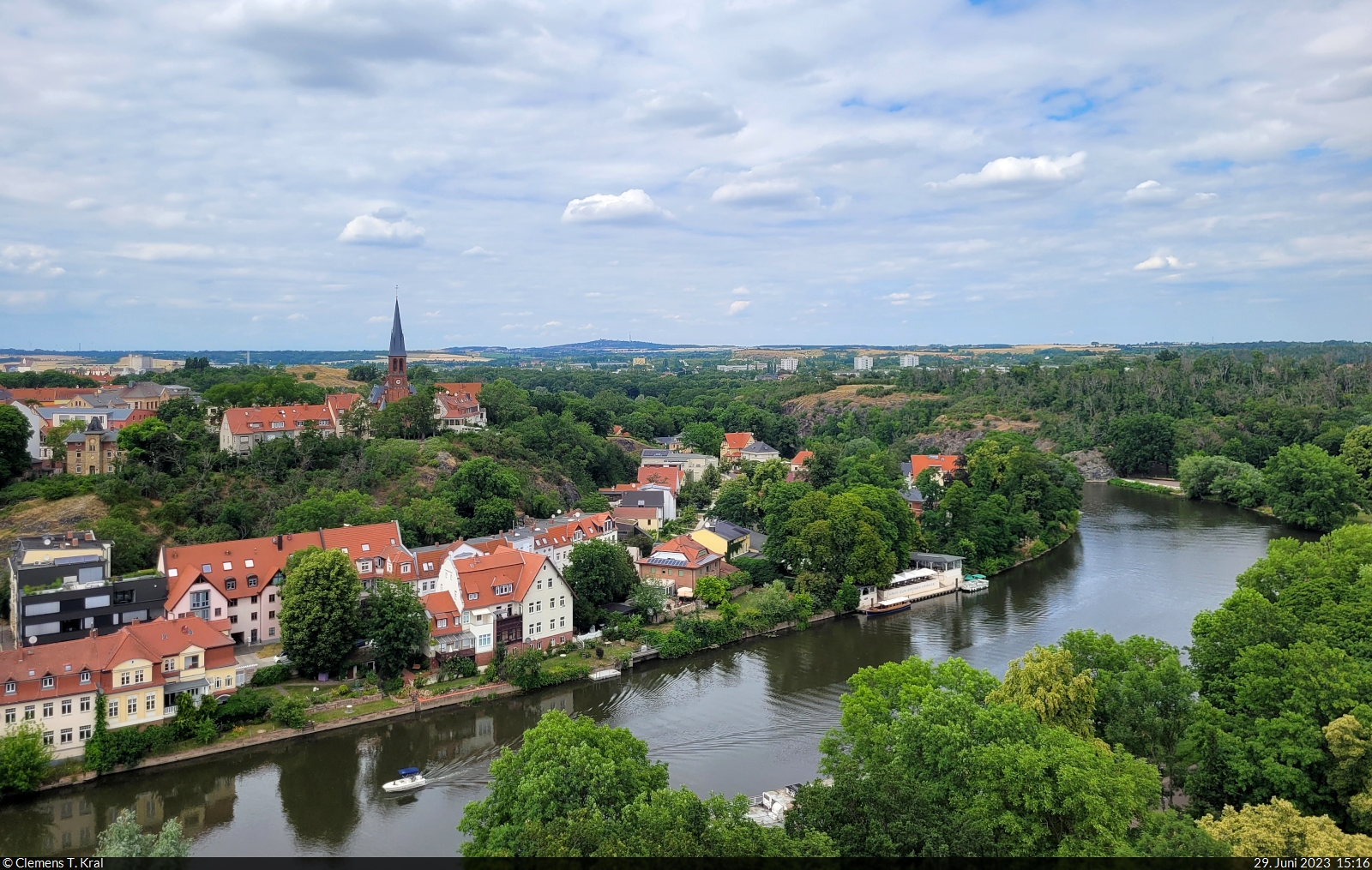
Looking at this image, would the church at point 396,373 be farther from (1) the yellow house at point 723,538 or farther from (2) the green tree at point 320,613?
(2) the green tree at point 320,613

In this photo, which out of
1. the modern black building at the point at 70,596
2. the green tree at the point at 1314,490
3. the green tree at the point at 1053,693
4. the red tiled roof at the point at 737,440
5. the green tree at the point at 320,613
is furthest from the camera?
the red tiled roof at the point at 737,440

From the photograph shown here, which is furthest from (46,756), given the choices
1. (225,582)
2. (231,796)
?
(225,582)

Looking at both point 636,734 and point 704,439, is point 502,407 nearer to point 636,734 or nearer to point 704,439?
point 704,439

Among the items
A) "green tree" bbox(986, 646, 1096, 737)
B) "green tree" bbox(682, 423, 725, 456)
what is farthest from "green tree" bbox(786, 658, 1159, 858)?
"green tree" bbox(682, 423, 725, 456)

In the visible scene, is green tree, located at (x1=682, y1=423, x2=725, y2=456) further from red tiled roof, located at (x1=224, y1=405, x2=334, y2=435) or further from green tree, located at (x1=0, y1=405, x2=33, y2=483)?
green tree, located at (x1=0, y1=405, x2=33, y2=483)

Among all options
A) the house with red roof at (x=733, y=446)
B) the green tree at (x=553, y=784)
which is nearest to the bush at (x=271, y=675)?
the green tree at (x=553, y=784)

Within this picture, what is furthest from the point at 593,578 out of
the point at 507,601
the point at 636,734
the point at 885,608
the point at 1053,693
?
the point at 1053,693
